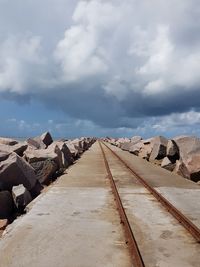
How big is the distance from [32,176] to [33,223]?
18.9ft

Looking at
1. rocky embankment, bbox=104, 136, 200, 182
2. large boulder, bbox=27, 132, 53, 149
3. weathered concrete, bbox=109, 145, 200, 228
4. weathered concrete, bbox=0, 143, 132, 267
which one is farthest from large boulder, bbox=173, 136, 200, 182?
large boulder, bbox=27, 132, 53, 149

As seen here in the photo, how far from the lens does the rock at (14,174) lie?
42.3 ft

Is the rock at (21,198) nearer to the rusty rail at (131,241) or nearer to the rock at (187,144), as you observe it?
the rusty rail at (131,241)

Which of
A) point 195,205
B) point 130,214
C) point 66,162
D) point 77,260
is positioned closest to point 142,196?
point 195,205

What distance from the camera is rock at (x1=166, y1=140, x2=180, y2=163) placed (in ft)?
85.2

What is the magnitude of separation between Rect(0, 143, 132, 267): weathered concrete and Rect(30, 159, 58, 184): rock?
15.0 ft

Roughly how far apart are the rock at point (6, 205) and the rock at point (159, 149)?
56.7ft

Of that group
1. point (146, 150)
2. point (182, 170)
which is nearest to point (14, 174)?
point (182, 170)

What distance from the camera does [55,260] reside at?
20.9 ft

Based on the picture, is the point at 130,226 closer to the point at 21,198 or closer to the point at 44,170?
the point at 21,198

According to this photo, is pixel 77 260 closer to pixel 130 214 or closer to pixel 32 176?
pixel 130 214

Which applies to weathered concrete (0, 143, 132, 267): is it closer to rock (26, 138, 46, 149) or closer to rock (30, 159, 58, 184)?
rock (30, 159, 58, 184)

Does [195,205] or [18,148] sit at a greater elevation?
[18,148]

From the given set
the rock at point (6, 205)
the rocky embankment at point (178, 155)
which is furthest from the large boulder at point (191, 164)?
the rock at point (6, 205)
